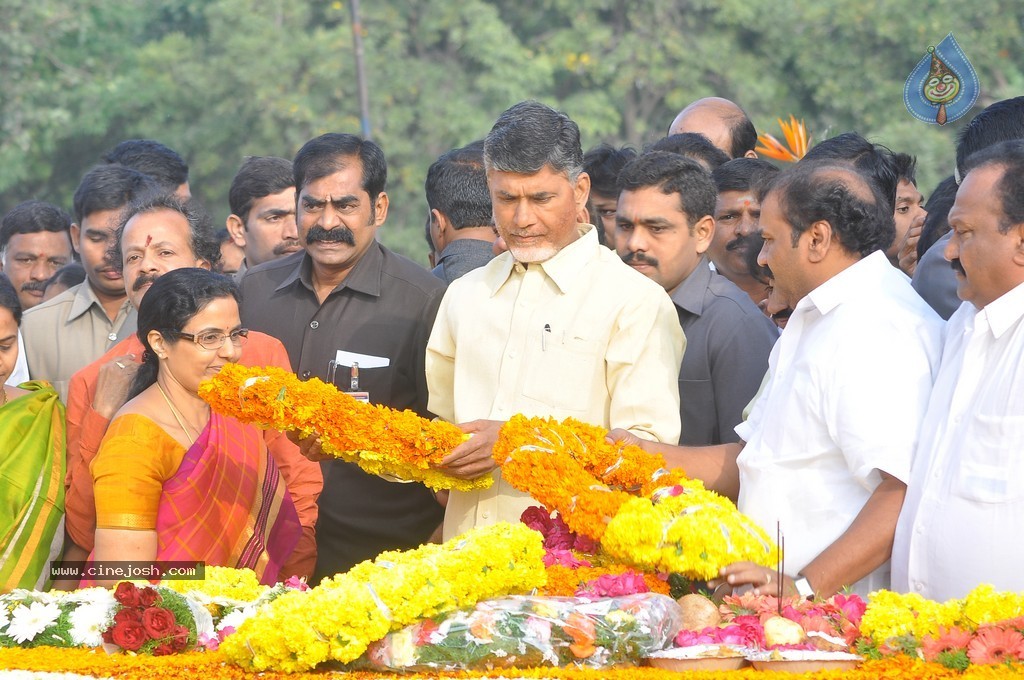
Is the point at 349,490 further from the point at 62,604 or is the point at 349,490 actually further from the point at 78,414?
the point at 62,604

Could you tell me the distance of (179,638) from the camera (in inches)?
154

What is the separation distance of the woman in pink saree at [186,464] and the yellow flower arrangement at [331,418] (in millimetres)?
382

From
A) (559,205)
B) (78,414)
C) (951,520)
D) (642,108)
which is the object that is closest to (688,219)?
(559,205)

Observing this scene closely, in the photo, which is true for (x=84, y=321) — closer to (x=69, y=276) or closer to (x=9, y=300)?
(x=9, y=300)

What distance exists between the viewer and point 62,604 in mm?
4043

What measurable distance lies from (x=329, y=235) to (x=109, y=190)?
4.71 feet

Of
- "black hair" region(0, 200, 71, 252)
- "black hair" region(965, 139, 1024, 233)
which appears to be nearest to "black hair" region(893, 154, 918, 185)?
"black hair" region(965, 139, 1024, 233)

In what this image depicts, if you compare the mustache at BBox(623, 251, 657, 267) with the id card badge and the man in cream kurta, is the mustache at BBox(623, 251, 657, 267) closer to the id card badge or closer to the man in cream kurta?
the man in cream kurta

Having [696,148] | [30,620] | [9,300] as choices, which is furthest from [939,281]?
[9,300]

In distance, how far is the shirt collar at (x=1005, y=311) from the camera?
3.72m

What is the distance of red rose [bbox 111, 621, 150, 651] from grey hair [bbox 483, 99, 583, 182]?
1881 millimetres

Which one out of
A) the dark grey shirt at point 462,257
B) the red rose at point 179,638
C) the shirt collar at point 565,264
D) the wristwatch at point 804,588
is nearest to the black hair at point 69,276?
the dark grey shirt at point 462,257

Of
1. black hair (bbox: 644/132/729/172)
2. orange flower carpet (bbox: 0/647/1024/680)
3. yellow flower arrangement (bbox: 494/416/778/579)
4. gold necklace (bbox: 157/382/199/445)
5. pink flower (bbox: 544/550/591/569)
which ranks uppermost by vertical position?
black hair (bbox: 644/132/729/172)

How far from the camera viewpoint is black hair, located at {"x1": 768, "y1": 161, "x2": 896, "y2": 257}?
4.16m
